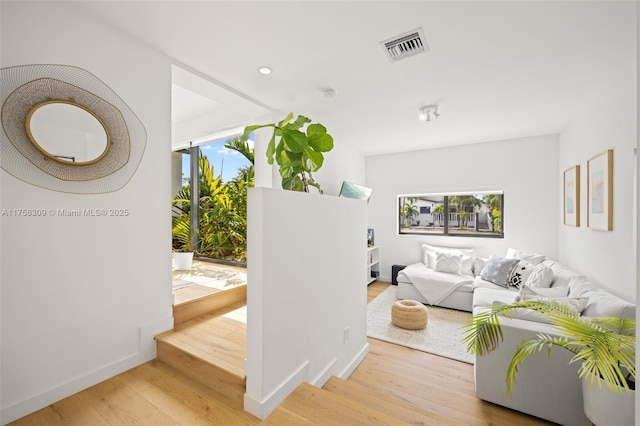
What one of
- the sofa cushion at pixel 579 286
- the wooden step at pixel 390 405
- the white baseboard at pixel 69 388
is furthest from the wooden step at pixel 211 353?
the sofa cushion at pixel 579 286

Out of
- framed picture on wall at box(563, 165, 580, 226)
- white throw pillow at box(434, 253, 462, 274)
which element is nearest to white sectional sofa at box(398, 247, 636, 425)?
framed picture on wall at box(563, 165, 580, 226)

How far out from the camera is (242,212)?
13.5 feet

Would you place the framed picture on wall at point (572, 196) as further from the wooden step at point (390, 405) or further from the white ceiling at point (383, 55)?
the wooden step at point (390, 405)

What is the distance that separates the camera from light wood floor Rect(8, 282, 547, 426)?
1467 millimetres

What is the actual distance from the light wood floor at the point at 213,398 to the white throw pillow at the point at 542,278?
1307mm

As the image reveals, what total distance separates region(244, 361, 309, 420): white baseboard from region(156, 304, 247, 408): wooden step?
109 millimetres

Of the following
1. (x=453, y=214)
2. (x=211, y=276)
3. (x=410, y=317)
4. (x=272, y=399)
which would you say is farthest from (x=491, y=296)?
(x=211, y=276)

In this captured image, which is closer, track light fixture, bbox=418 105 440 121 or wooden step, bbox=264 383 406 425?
wooden step, bbox=264 383 406 425

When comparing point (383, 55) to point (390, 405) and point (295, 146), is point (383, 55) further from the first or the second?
point (390, 405)

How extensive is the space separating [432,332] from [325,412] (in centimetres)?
211

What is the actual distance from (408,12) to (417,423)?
2.41 meters

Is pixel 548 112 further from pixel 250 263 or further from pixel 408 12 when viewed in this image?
pixel 250 263

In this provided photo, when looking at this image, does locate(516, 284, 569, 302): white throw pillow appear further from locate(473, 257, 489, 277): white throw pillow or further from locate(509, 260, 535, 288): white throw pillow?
locate(473, 257, 489, 277): white throw pillow

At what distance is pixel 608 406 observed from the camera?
1.36m
